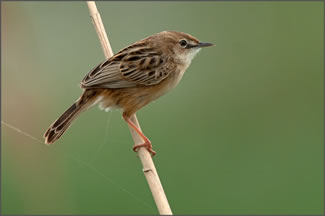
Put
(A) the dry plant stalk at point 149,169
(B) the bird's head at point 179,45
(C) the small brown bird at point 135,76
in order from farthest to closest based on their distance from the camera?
(B) the bird's head at point 179,45 < (C) the small brown bird at point 135,76 < (A) the dry plant stalk at point 149,169

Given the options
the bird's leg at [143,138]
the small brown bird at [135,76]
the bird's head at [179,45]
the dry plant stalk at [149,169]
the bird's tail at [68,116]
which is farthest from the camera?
the bird's head at [179,45]

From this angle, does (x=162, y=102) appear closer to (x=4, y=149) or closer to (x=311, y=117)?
(x=311, y=117)

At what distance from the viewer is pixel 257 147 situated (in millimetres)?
8055

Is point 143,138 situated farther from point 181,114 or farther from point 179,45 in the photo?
point 181,114

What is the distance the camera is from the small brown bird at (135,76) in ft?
17.5

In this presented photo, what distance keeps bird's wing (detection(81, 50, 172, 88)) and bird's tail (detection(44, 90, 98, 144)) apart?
16 centimetres

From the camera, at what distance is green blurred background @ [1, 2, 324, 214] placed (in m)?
5.64

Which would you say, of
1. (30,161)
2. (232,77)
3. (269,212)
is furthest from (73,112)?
(232,77)

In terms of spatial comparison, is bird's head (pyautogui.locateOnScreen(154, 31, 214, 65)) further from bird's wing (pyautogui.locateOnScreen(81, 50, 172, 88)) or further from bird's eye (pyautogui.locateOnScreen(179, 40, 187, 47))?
bird's wing (pyautogui.locateOnScreen(81, 50, 172, 88))

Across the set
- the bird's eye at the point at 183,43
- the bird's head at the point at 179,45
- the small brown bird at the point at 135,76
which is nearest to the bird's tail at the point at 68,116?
the small brown bird at the point at 135,76

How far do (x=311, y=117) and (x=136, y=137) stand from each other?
443 cm

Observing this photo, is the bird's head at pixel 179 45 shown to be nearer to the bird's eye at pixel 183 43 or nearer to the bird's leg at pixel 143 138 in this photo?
the bird's eye at pixel 183 43

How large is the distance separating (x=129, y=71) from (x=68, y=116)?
0.73 meters

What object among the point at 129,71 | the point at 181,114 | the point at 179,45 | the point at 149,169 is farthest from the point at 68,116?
the point at 181,114
